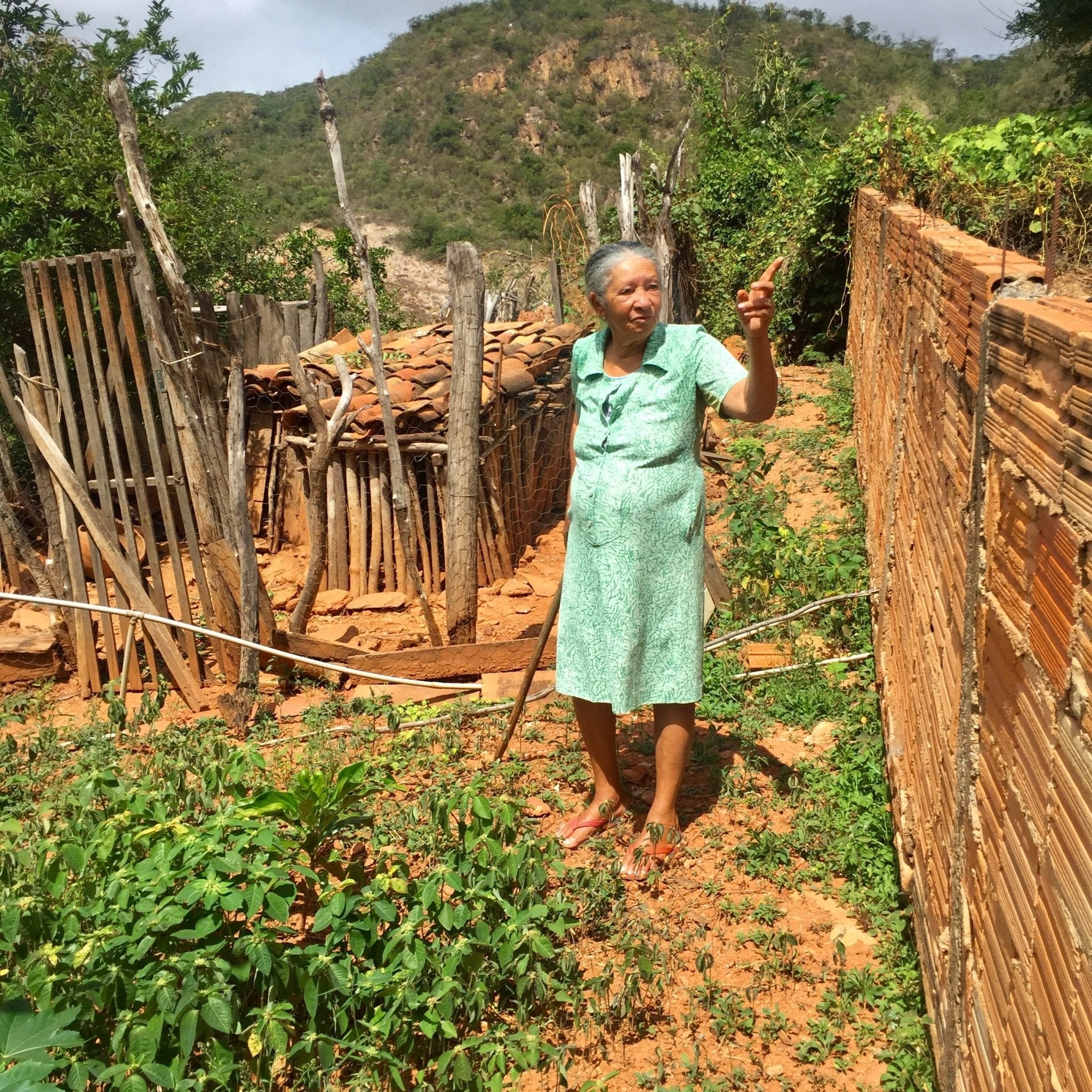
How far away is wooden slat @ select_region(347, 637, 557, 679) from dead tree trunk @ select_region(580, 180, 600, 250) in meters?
2.40

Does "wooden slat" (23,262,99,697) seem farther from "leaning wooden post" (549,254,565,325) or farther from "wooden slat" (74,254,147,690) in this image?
"leaning wooden post" (549,254,565,325)

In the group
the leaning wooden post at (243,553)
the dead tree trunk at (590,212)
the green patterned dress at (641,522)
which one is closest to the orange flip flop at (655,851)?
the green patterned dress at (641,522)

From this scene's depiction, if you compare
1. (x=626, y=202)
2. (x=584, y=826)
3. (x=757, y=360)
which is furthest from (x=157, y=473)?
(x=757, y=360)

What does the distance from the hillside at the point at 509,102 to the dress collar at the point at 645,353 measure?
94.8ft

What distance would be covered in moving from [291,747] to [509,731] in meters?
1.15

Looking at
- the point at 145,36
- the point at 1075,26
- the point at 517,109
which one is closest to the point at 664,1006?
the point at 145,36

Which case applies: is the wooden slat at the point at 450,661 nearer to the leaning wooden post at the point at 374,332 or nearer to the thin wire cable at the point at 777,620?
the leaning wooden post at the point at 374,332

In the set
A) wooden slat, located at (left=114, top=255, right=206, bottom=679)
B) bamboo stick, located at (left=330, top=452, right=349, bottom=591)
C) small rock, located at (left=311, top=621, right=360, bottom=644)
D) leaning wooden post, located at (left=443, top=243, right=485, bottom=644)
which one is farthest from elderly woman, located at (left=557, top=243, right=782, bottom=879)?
bamboo stick, located at (left=330, top=452, right=349, bottom=591)

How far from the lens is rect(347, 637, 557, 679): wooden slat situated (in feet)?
17.2

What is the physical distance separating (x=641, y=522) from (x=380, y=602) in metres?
4.43

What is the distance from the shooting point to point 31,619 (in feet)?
19.9

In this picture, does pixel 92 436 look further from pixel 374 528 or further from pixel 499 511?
pixel 499 511

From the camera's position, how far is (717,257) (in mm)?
13164

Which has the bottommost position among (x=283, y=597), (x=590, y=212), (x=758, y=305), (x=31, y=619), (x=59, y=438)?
(x=283, y=597)
